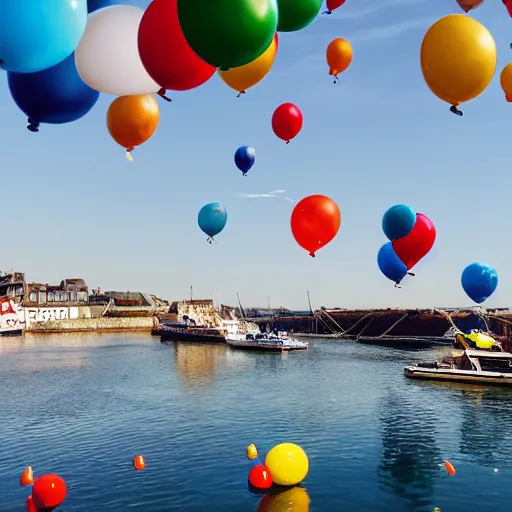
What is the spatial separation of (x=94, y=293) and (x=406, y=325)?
86780mm

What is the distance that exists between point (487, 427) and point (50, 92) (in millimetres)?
26216

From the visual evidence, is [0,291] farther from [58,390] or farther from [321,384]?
[321,384]

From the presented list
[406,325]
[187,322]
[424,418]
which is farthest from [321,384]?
[187,322]

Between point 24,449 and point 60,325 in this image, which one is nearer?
point 24,449

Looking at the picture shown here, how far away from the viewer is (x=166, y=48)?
261 inches

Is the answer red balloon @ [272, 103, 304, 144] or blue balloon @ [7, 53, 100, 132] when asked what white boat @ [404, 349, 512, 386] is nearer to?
red balloon @ [272, 103, 304, 144]

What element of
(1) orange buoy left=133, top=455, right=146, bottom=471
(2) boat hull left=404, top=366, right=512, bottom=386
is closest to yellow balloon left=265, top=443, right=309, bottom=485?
(1) orange buoy left=133, top=455, right=146, bottom=471

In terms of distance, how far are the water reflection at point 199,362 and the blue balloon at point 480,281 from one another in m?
22.8

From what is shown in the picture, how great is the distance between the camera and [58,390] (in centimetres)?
3759

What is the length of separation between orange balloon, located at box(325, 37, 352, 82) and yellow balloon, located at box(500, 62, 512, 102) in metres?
5.90

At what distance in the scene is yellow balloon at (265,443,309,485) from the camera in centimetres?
1571

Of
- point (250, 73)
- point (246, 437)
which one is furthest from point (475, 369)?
point (250, 73)

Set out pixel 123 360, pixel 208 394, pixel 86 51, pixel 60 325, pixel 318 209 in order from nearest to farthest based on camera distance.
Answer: pixel 86 51 < pixel 318 209 < pixel 208 394 < pixel 123 360 < pixel 60 325

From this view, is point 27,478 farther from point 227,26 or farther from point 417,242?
point 227,26
